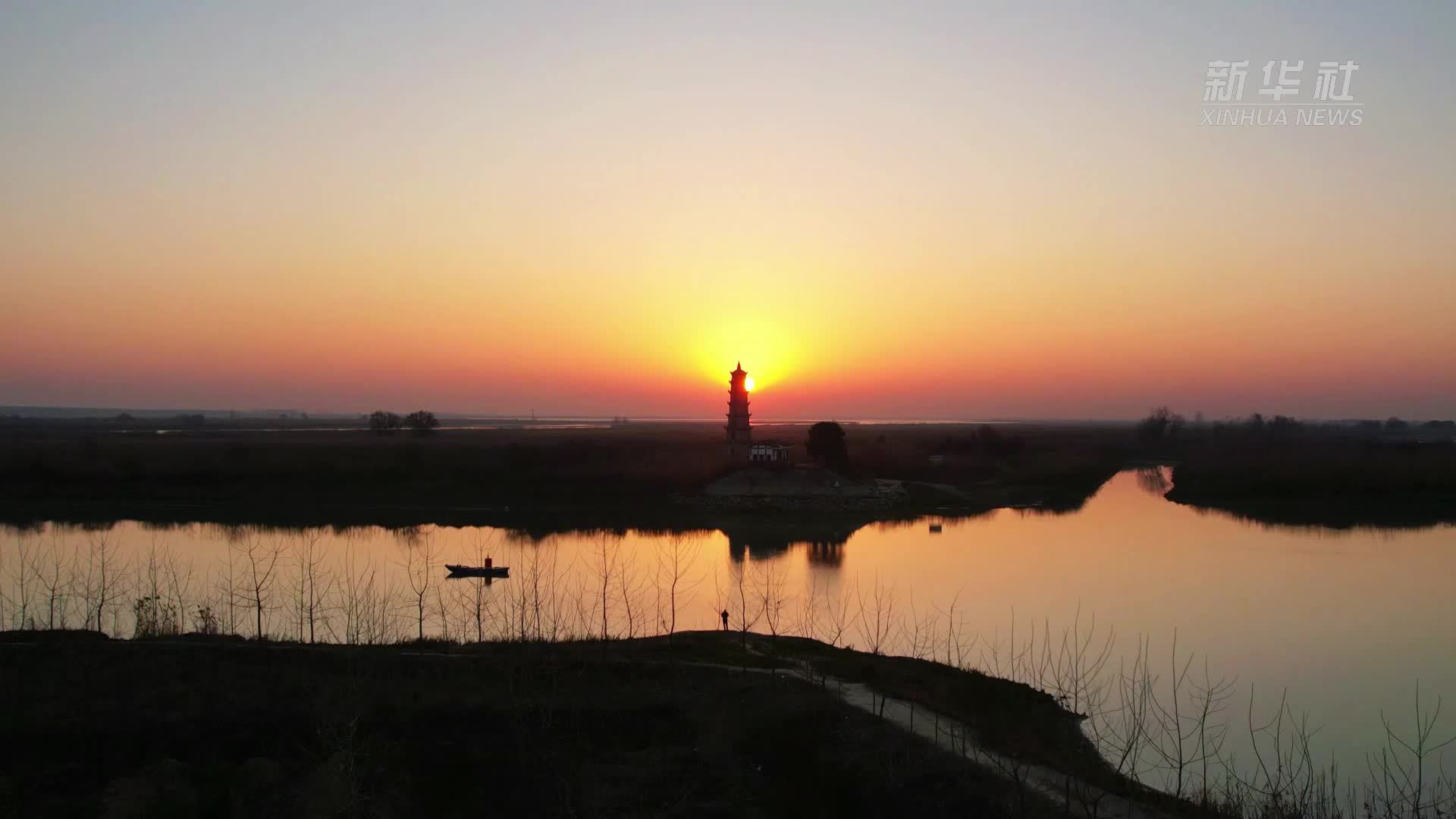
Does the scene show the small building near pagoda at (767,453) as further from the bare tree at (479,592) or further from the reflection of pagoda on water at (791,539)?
the bare tree at (479,592)

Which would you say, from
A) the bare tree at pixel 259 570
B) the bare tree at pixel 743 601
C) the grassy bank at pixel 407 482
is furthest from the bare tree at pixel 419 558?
the bare tree at pixel 743 601

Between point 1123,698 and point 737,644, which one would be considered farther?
point 737,644

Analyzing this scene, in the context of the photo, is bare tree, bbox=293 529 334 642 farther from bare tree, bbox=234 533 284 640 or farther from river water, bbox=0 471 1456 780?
bare tree, bbox=234 533 284 640

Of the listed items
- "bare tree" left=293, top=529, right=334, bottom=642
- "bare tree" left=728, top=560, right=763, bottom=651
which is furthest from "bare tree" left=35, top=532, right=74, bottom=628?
"bare tree" left=728, top=560, right=763, bottom=651

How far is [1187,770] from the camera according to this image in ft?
36.8

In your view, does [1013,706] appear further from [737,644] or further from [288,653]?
[288,653]

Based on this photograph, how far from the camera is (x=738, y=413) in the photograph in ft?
181

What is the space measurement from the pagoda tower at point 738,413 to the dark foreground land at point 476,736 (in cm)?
4047

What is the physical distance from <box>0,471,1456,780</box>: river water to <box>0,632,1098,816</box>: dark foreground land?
1.60 meters

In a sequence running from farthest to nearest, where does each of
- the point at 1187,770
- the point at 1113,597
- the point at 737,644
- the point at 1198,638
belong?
the point at 1113,597
the point at 1198,638
the point at 737,644
the point at 1187,770

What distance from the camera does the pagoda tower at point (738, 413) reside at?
2127 inches

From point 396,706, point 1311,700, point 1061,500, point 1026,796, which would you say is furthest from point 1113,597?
point 1061,500

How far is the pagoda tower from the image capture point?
177ft

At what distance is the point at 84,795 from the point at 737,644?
8615 mm
